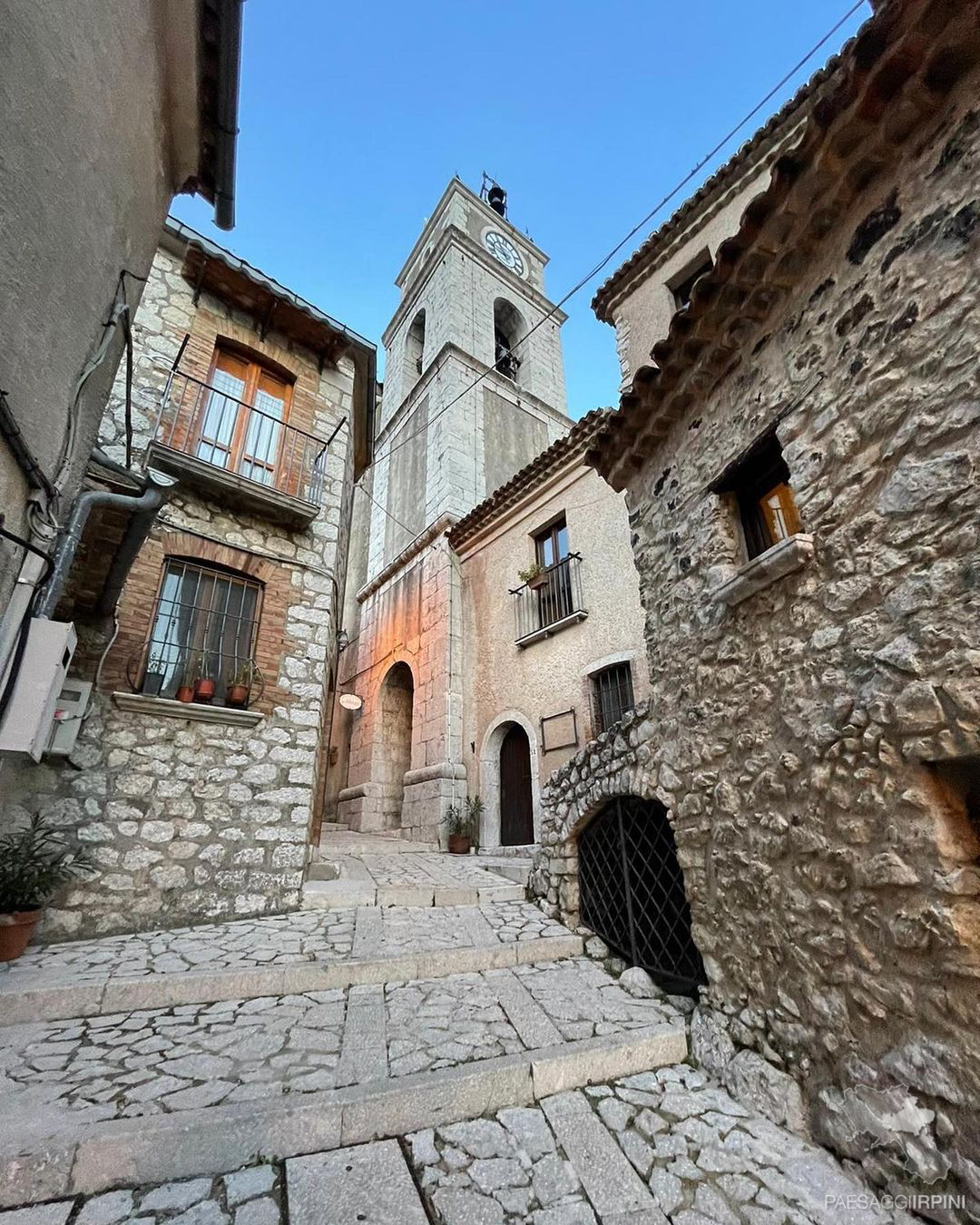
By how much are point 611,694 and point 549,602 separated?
202cm

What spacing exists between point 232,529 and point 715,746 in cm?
483

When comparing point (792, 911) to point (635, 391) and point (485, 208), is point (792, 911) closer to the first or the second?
point (635, 391)

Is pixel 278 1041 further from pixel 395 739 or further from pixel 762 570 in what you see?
pixel 395 739

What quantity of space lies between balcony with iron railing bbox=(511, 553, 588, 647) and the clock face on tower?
39.8 feet

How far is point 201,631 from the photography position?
16.2 feet

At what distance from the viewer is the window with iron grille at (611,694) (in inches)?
281

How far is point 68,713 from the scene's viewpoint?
12.8 feet

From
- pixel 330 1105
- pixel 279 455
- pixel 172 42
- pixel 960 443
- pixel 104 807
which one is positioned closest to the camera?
pixel 960 443

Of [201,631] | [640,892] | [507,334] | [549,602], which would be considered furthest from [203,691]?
[507,334]

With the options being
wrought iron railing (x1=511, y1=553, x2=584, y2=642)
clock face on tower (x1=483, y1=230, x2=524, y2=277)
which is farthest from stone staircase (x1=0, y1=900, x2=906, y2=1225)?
clock face on tower (x1=483, y1=230, x2=524, y2=277)

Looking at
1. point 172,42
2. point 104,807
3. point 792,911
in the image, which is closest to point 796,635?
point 792,911

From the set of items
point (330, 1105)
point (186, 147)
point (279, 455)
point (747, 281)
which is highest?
point (186, 147)

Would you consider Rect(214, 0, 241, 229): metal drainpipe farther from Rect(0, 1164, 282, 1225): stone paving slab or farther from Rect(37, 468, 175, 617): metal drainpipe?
Rect(0, 1164, 282, 1225): stone paving slab

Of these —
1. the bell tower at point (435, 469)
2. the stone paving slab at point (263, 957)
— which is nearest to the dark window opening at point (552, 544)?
the bell tower at point (435, 469)
